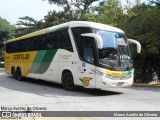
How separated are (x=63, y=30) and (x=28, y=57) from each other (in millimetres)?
5154

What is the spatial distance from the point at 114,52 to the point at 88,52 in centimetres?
115

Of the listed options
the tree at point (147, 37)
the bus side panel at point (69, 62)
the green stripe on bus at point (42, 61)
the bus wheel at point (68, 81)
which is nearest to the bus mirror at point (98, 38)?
the bus side panel at point (69, 62)

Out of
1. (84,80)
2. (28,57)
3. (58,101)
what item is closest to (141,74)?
(28,57)

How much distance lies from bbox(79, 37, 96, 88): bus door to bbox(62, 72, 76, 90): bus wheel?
97cm

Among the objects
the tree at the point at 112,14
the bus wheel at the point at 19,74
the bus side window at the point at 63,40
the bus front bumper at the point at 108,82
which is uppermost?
the tree at the point at 112,14

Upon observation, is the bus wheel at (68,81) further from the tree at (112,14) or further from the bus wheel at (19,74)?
the tree at (112,14)

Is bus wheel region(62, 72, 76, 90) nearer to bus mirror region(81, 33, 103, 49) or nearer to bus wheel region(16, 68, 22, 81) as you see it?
bus mirror region(81, 33, 103, 49)

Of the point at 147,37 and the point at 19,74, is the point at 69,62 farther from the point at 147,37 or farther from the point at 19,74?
the point at 147,37

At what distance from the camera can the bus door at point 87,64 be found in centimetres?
1355

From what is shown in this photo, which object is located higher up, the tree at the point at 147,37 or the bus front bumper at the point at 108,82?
the tree at the point at 147,37

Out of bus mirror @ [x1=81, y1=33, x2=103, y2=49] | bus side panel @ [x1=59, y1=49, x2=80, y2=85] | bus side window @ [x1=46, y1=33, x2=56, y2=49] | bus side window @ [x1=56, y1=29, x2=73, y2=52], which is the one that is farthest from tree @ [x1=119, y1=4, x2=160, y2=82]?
bus mirror @ [x1=81, y1=33, x2=103, y2=49]

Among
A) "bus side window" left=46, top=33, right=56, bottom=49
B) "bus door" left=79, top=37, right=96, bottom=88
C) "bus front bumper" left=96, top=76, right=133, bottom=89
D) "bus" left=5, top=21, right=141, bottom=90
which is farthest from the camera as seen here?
"bus side window" left=46, top=33, right=56, bottom=49

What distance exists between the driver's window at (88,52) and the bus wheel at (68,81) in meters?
1.57

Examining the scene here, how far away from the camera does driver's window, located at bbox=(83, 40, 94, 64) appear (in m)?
13.6
